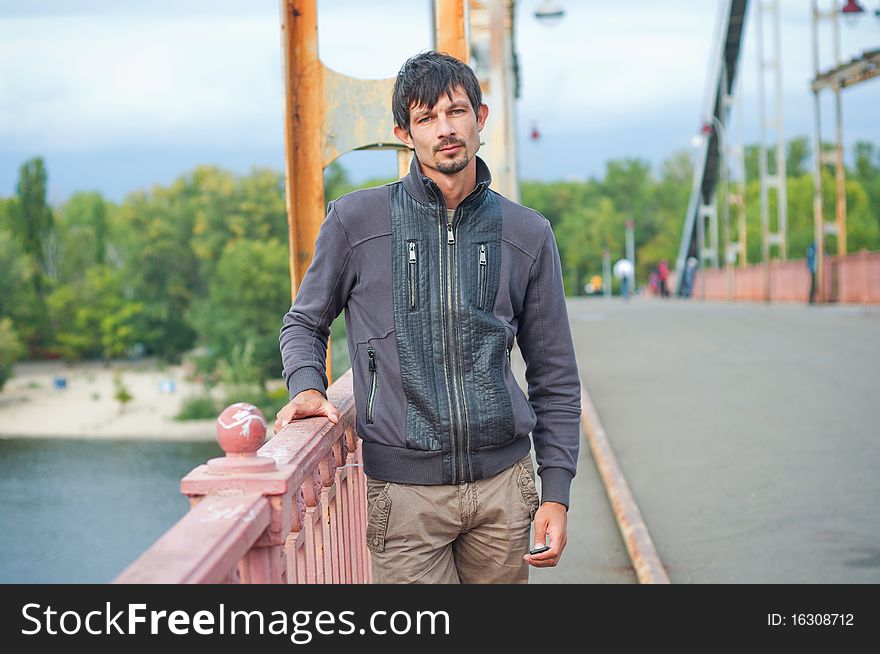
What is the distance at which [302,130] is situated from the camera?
14.5 ft

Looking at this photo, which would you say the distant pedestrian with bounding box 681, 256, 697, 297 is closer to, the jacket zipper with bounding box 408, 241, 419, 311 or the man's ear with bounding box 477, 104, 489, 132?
the man's ear with bounding box 477, 104, 489, 132

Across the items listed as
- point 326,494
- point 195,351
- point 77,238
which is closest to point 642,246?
point 195,351

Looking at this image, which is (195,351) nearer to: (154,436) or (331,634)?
(154,436)

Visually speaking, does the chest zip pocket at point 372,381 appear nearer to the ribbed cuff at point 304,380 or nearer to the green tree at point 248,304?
the ribbed cuff at point 304,380

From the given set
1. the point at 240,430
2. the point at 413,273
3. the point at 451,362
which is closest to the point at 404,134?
the point at 413,273

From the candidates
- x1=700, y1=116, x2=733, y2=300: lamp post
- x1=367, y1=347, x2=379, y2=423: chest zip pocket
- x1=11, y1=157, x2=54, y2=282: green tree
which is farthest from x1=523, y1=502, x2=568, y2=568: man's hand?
x1=11, y1=157, x2=54, y2=282: green tree

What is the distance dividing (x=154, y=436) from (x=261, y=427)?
92.0m

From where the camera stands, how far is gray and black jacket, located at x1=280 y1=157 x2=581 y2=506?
8.43 ft

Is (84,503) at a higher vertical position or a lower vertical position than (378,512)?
Answer: lower

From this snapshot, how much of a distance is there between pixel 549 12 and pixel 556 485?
18.2m

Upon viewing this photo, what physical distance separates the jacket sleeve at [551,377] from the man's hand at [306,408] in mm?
530

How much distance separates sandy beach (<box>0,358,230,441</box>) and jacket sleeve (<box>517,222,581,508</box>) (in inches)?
3362

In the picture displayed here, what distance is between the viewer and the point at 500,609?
2.22 metres

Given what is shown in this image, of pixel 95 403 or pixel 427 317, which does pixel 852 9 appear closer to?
pixel 427 317
